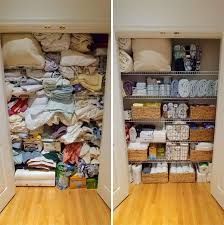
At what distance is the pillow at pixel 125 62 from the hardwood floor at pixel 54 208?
2.41 ft

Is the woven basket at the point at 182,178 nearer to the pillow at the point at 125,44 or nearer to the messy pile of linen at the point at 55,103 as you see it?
the messy pile of linen at the point at 55,103

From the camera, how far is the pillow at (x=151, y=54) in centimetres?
188

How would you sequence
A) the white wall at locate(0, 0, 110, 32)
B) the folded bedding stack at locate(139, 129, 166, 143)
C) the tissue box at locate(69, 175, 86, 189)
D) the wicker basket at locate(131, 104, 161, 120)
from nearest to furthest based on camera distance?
the white wall at locate(0, 0, 110, 32), the tissue box at locate(69, 175, 86, 189), the wicker basket at locate(131, 104, 161, 120), the folded bedding stack at locate(139, 129, 166, 143)

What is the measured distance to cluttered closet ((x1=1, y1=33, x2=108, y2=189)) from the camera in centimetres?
156

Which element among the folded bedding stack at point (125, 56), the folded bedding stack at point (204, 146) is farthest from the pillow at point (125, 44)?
the folded bedding stack at point (204, 146)

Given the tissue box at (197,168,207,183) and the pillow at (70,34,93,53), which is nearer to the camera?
the pillow at (70,34,93,53)

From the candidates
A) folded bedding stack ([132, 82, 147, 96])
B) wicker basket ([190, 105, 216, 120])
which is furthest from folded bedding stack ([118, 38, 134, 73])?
wicker basket ([190, 105, 216, 120])

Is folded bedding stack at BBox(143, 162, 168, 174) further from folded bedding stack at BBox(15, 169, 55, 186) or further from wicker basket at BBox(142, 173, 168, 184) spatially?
folded bedding stack at BBox(15, 169, 55, 186)

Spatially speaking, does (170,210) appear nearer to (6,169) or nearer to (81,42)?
(6,169)

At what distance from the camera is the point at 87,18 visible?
151 centimetres

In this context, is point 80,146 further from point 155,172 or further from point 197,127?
point 197,127

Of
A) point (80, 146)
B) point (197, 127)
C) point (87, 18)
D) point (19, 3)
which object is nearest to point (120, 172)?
point (80, 146)

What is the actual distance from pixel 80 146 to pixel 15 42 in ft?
2.13

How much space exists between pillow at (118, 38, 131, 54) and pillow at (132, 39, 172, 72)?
0.15 feet
